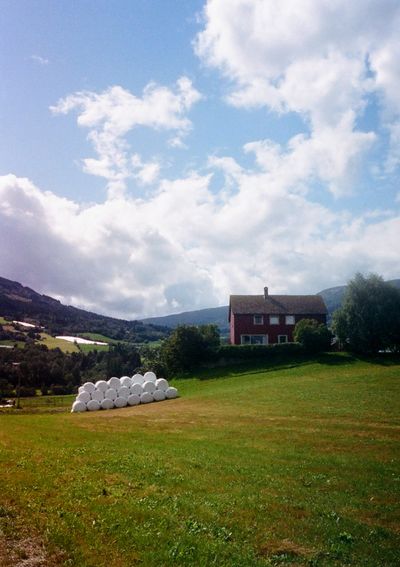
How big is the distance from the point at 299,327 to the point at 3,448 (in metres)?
51.6

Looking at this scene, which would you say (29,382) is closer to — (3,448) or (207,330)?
(207,330)

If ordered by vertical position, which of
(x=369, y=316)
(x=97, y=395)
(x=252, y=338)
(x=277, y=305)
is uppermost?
(x=277, y=305)

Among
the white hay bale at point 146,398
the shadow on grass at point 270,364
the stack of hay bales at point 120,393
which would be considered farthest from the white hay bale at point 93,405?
the shadow on grass at point 270,364

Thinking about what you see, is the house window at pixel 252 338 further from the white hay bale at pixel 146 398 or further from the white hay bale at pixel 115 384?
the white hay bale at pixel 115 384

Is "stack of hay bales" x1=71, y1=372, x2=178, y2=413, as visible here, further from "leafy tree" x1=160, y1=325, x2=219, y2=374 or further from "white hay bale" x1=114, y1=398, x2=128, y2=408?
"leafy tree" x1=160, y1=325, x2=219, y2=374

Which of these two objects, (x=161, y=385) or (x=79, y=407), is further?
(x=161, y=385)

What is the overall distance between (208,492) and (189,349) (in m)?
54.5

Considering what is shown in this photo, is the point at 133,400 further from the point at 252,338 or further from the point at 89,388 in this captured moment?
the point at 252,338

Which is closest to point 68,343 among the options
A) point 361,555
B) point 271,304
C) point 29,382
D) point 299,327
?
point 29,382

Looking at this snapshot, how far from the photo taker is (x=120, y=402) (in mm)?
51625

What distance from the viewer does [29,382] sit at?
116438mm

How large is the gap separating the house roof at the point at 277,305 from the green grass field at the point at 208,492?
5080 centimetres

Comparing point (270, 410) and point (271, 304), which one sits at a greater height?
point (271, 304)

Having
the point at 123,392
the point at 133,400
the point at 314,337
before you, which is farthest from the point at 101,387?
the point at 314,337
